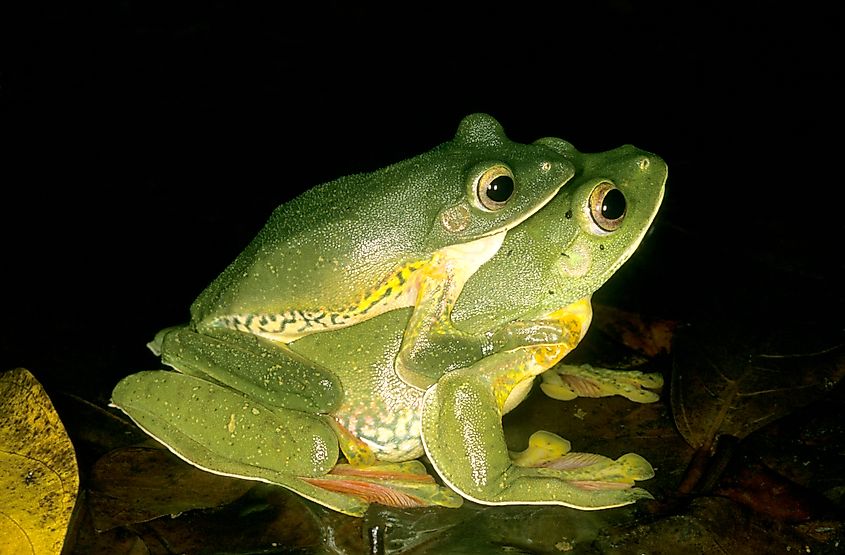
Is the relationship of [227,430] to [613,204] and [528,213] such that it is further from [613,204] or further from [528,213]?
[613,204]

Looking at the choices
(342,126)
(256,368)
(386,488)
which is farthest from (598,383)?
(342,126)

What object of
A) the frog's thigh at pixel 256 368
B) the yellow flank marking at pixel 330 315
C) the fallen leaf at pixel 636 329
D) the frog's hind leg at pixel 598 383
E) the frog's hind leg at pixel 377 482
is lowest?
the frog's hind leg at pixel 377 482

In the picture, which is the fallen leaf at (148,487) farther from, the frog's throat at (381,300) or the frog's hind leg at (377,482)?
the frog's throat at (381,300)

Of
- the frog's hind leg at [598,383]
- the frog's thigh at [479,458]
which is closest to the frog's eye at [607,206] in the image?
the frog's thigh at [479,458]

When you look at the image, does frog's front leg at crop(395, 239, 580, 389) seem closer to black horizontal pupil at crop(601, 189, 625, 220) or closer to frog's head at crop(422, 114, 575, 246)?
frog's head at crop(422, 114, 575, 246)

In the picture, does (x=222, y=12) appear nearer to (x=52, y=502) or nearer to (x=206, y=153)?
(x=206, y=153)

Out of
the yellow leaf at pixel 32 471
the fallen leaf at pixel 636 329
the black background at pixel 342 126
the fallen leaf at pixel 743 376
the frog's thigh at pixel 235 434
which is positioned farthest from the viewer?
the black background at pixel 342 126

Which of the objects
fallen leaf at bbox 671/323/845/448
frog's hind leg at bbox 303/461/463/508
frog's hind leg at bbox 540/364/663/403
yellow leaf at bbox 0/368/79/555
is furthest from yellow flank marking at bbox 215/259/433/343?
fallen leaf at bbox 671/323/845/448
